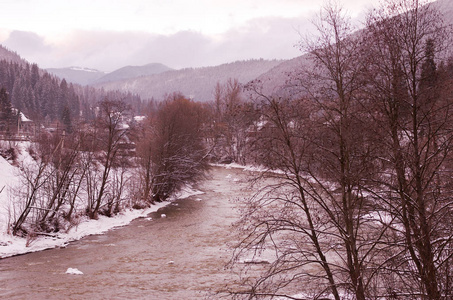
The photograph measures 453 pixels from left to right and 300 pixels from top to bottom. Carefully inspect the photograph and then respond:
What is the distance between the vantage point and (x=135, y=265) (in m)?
17.1

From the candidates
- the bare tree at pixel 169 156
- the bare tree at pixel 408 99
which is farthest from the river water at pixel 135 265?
the bare tree at pixel 169 156

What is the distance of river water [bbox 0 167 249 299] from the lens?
13.9 meters

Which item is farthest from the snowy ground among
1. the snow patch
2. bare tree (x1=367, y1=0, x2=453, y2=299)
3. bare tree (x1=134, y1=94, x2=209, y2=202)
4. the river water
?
bare tree (x1=367, y1=0, x2=453, y2=299)

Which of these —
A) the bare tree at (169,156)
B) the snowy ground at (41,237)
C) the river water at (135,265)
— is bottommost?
the river water at (135,265)

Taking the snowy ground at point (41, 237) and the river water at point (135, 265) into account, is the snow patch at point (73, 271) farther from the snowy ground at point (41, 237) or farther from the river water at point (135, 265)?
the snowy ground at point (41, 237)

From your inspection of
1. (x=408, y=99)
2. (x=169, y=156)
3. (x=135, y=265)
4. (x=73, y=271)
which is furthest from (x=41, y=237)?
(x=408, y=99)

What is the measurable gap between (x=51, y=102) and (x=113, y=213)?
96.0 m

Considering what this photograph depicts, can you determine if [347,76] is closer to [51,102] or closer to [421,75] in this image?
[421,75]

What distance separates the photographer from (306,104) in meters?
10.7

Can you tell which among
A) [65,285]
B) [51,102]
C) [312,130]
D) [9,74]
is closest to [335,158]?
[312,130]

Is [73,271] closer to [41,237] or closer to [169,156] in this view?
[41,237]

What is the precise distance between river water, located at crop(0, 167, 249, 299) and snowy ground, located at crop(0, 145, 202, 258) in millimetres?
656

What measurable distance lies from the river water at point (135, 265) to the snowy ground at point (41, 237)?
A: 2.15 ft

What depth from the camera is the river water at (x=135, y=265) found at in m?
13.9
